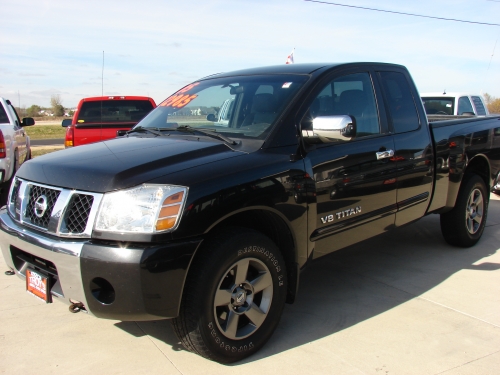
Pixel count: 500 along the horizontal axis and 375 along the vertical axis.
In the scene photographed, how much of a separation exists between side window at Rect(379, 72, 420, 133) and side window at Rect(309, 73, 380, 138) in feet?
0.77

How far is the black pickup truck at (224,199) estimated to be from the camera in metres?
2.74

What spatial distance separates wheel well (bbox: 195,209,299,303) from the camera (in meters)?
3.28

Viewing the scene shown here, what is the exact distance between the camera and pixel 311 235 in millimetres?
3523

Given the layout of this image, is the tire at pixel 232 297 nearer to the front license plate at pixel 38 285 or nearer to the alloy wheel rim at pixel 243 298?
the alloy wheel rim at pixel 243 298

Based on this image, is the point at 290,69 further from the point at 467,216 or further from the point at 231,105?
the point at 467,216

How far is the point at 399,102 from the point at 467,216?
66.5 inches

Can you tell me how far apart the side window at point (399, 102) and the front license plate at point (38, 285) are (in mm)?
2998

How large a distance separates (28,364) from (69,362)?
0.25m

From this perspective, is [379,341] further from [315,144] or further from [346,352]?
[315,144]

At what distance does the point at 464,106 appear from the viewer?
11.2m

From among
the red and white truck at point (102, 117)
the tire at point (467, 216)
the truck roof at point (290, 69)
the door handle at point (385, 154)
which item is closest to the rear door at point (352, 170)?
the door handle at point (385, 154)

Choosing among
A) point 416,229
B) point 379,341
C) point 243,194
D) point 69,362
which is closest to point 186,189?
point 243,194

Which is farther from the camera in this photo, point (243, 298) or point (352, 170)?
point (352, 170)

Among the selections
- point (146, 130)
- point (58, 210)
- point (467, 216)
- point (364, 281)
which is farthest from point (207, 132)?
point (467, 216)
